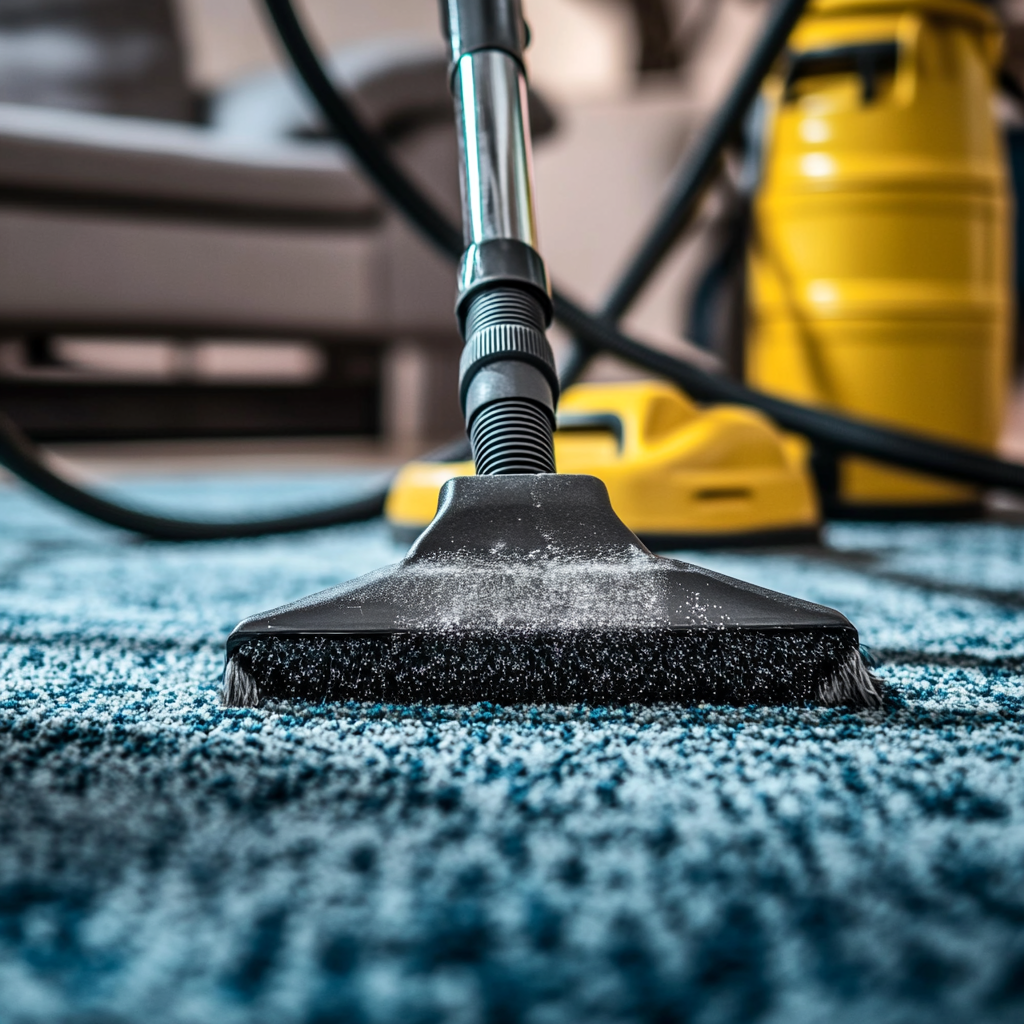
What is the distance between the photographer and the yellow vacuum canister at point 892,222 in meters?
1.16

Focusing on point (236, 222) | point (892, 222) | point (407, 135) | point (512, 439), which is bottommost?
point (512, 439)

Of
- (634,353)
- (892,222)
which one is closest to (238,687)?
A: (634,353)

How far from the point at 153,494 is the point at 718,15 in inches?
98.7

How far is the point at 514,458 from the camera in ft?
1.45

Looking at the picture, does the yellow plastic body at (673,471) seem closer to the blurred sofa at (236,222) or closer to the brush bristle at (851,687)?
the brush bristle at (851,687)

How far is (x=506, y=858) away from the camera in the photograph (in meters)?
0.26

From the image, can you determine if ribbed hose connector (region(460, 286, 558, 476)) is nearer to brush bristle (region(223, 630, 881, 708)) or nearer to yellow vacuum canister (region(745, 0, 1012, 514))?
brush bristle (region(223, 630, 881, 708))

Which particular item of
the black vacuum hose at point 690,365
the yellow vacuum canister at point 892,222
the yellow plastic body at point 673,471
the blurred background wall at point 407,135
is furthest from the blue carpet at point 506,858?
the blurred background wall at point 407,135

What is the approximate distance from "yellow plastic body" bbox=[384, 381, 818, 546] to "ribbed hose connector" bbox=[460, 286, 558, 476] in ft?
1.24

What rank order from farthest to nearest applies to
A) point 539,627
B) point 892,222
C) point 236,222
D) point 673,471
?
point 236,222
point 892,222
point 673,471
point 539,627

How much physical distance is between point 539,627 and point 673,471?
51cm

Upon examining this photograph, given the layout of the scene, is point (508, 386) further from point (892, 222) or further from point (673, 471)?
point (892, 222)

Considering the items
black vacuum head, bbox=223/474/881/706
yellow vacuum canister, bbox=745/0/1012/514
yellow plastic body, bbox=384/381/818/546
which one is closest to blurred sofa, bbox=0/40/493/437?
yellow vacuum canister, bbox=745/0/1012/514

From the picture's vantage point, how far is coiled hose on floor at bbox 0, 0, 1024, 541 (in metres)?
0.87
